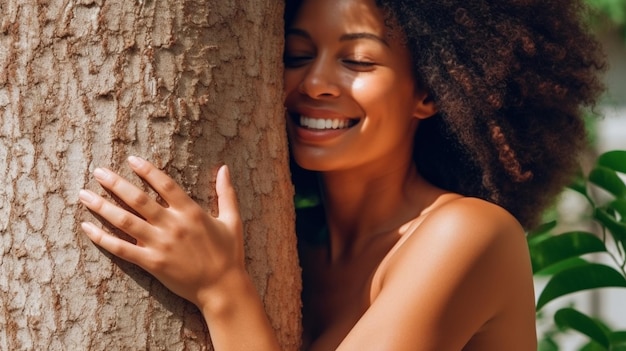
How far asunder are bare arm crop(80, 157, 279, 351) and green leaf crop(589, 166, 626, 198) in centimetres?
142

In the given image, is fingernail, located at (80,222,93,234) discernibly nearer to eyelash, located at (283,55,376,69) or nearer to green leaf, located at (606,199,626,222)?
eyelash, located at (283,55,376,69)

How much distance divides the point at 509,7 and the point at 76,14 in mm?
1245

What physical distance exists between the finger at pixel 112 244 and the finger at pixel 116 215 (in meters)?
0.03

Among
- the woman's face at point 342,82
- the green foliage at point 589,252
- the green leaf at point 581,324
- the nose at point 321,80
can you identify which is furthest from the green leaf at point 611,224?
the nose at point 321,80

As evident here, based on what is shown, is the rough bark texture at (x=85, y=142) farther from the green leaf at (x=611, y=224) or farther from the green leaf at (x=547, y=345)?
the green leaf at (x=547, y=345)

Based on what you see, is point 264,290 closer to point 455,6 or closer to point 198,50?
point 198,50

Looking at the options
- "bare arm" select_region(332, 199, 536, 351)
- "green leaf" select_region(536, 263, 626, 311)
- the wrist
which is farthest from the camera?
"green leaf" select_region(536, 263, 626, 311)

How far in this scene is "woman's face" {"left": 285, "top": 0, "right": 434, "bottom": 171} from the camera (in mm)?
2680

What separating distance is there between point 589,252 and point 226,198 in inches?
59.1

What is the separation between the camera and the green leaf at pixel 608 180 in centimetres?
320

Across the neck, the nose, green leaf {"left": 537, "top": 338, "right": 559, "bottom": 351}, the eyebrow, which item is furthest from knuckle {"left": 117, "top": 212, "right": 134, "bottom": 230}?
green leaf {"left": 537, "top": 338, "right": 559, "bottom": 351}

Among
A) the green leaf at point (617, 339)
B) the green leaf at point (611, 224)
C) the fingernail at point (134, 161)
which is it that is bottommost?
the green leaf at point (617, 339)

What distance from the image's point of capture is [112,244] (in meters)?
2.06

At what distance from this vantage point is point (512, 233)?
2.62 m
